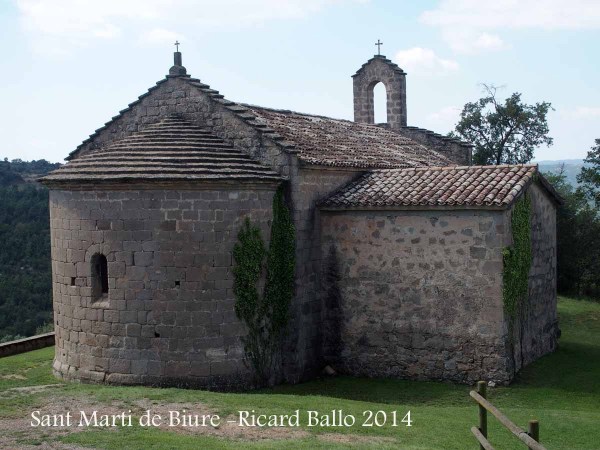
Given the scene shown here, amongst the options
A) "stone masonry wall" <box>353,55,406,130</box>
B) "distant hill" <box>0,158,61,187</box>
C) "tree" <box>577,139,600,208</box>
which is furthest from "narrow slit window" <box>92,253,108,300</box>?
"distant hill" <box>0,158,61,187</box>

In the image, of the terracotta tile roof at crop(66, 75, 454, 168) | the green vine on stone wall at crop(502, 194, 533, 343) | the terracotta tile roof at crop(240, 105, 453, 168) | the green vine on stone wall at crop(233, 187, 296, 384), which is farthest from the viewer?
the terracotta tile roof at crop(240, 105, 453, 168)

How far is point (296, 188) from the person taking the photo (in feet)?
48.6

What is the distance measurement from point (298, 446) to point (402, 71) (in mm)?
17360

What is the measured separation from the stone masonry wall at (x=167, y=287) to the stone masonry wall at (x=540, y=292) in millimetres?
6170

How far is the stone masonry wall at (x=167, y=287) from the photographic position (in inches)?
539

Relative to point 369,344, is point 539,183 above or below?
above

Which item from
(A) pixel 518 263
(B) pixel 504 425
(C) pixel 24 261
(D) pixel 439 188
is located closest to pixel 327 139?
(D) pixel 439 188

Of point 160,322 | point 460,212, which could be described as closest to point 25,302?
point 160,322

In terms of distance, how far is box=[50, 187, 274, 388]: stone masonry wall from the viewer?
13.7 m

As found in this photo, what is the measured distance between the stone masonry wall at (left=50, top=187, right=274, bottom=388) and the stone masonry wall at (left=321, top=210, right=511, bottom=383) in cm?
263

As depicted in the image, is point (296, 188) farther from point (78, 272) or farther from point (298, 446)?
point (298, 446)

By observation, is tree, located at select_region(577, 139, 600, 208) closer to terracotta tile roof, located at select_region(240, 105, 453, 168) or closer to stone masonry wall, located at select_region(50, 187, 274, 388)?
terracotta tile roof, located at select_region(240, 105, 453, 168)

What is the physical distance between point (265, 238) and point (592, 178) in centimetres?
1925

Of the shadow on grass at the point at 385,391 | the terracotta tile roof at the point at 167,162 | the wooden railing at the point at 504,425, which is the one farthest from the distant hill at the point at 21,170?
the wooden railing at the point at 504,425
